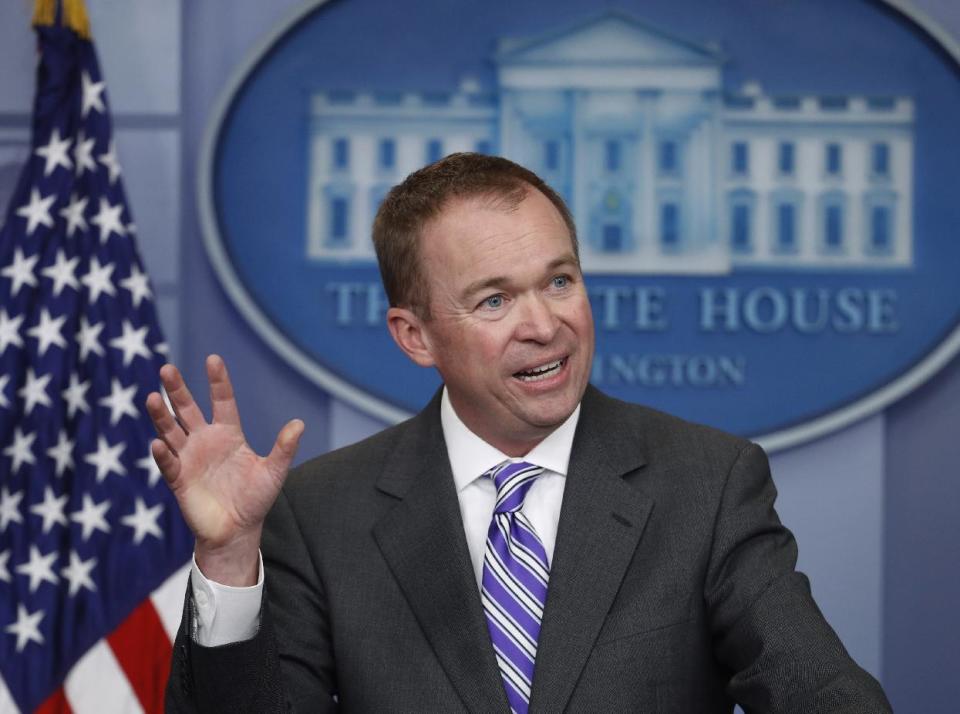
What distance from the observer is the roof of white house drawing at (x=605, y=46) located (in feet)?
10.0

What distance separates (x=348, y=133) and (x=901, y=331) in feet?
4.85

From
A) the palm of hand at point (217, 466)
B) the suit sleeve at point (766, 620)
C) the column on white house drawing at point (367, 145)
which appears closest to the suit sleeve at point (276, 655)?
the palm of hand at point (217, 466)

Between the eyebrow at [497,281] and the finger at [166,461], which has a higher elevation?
the eyebrow at [497,281]

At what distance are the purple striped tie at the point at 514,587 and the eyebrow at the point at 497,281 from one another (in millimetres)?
276

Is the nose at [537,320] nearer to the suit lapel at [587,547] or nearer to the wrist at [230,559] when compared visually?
the suit lapel at [587,547]

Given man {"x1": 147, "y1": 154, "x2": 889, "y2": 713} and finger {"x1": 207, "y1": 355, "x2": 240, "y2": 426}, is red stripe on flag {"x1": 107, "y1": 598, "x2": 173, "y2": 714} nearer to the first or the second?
man {"x1": 147, "y1": 154, "x2": 889, "y2": 713}

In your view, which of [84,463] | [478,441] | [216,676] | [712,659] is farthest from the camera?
[84,463]

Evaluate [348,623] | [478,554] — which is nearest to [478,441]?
[478,554]

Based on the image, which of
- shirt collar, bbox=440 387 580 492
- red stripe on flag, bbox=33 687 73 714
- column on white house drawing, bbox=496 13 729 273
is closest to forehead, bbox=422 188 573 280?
shirt collar, bbox=440 387 580 492

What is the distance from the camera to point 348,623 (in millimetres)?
1738

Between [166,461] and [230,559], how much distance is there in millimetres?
154

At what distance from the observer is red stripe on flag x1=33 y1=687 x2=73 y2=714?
107 inches

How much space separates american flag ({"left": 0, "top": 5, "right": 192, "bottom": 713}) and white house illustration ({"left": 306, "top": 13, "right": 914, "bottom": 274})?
2.61ft

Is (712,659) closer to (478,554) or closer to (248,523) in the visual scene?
(478,554)
